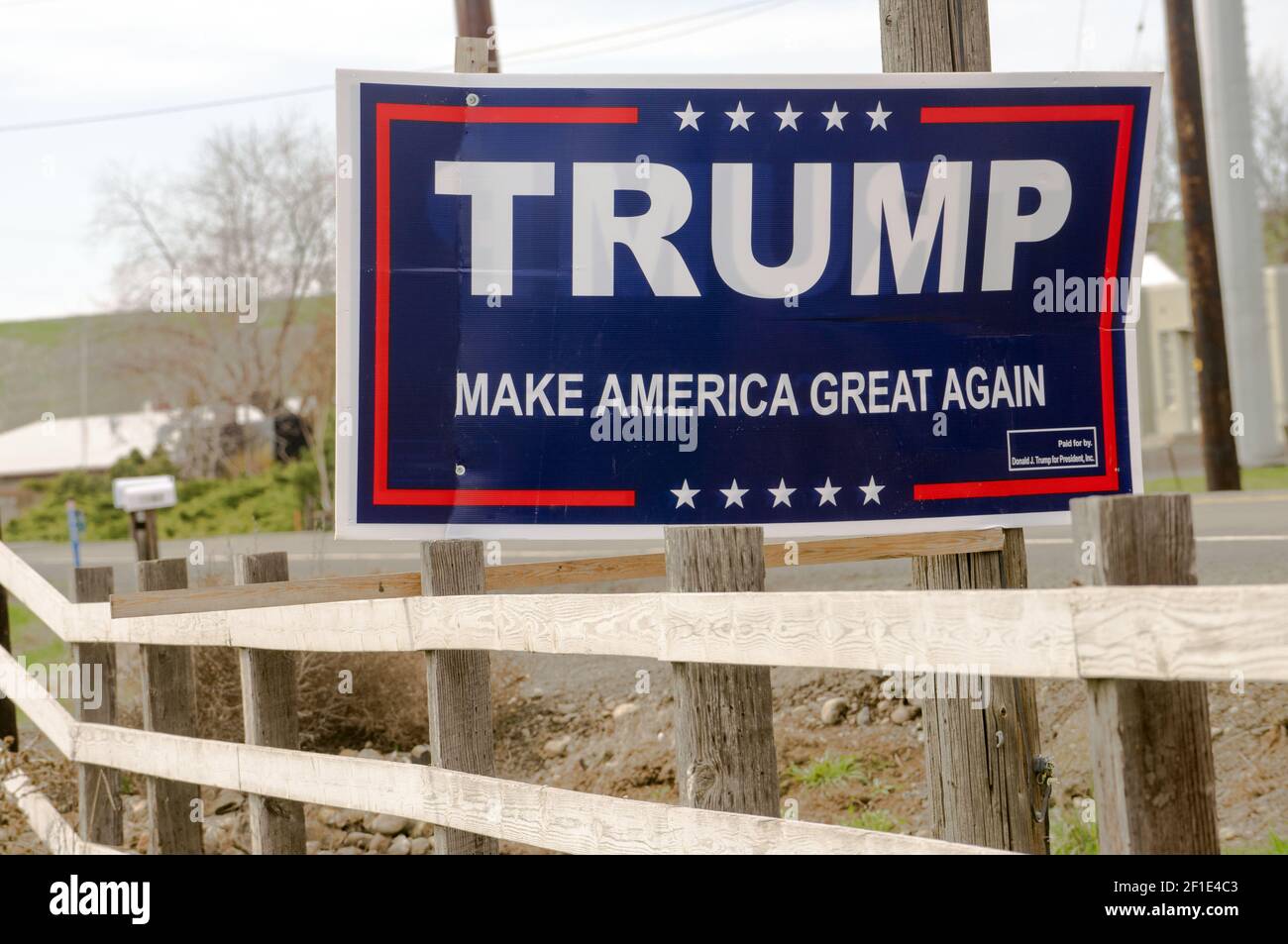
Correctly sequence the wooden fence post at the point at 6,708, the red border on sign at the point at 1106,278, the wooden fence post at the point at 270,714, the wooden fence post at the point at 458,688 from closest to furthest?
the wooden fence post at the point at 458,688, the red border on sign at the point at 1106,278, the wooden fence post at the point at 270,714, the wooden fence post at the point at 6,708

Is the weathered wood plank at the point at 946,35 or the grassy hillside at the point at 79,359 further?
the grassy hillside at the point at 79,359

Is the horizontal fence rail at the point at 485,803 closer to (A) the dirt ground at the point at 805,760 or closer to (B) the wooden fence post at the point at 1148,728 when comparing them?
(B) the wooden fence post at the point at 1148,728

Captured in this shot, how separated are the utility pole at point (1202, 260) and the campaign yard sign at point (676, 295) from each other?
598 inches

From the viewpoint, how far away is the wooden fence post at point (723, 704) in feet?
11.8

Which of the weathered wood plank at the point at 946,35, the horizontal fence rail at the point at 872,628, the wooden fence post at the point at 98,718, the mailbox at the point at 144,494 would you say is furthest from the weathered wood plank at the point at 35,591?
the weathered wood plank at the point at 946,35

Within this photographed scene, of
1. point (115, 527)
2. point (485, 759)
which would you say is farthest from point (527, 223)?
point (115, 527)

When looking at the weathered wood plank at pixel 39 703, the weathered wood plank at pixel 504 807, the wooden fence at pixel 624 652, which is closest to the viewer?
the wooden fence at pixel 624 652

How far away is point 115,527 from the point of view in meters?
37.6

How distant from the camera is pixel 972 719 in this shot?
4574 mm

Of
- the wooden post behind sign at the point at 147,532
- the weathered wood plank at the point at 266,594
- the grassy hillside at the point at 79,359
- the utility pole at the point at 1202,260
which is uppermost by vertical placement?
the grassy hillside at the point at 79,359

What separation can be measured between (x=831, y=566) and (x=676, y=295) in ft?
25.4

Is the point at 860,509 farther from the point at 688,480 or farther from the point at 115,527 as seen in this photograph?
the point at 115,527

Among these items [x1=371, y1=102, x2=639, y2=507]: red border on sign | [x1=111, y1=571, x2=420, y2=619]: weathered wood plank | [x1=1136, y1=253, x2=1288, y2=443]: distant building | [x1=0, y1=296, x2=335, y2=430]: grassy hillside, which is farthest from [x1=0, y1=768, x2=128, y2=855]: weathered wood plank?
[x1=1136, y1=253, x2=1288, y2=443]: distant building
